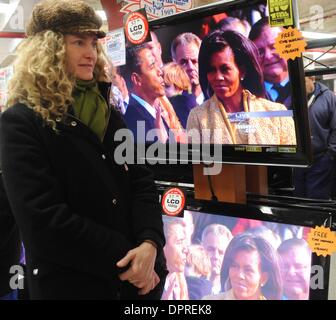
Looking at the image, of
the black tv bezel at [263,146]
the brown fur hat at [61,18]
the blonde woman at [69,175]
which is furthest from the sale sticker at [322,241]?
the brown fur hat at [61,18]

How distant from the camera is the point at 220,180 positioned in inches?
64.5

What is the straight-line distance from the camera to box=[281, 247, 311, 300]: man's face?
1358 mm

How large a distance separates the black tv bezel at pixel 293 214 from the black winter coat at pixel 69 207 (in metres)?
0.33

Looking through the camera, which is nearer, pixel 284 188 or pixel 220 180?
pixel 220 180

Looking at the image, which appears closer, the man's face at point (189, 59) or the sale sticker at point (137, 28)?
the man's face at point (189, 59)

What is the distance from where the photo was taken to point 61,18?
4.11ft

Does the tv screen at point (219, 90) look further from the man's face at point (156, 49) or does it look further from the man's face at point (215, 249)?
the man's face at point (215, 249)

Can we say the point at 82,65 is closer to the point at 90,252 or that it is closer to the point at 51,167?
the point at 51,167

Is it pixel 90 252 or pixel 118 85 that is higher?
pixel 118 85

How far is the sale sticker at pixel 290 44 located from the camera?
124 centimetres

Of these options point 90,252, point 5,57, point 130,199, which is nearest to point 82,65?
point 130,199

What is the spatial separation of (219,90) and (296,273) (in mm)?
671

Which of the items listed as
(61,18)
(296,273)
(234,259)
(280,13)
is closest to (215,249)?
(234,259)
